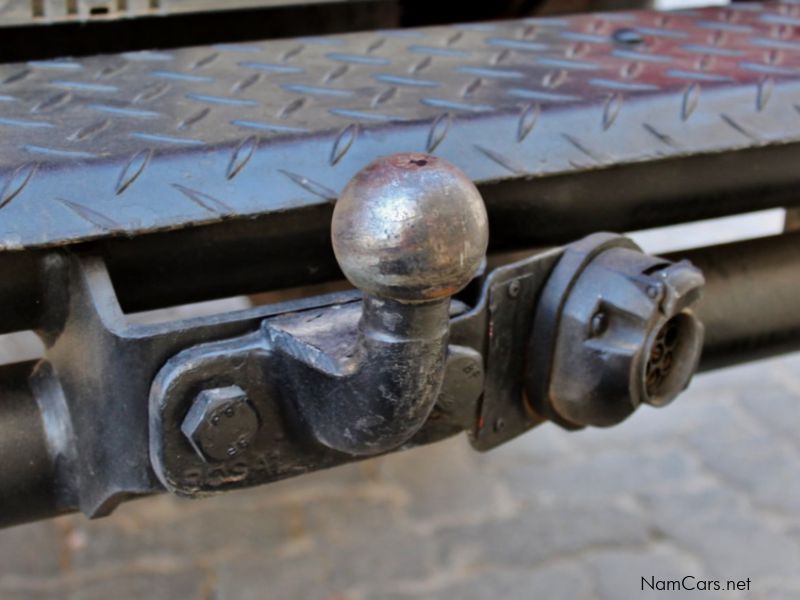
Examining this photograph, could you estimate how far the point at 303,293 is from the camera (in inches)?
69.4

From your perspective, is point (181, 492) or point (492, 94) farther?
point (492, 94)

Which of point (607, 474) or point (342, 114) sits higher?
point (342, 114)

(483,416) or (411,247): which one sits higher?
(411,247)

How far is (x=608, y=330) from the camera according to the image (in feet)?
3.16

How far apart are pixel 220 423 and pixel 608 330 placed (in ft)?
1.17

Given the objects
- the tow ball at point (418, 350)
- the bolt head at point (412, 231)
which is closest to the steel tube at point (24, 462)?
the tow ball at point (418, 350)

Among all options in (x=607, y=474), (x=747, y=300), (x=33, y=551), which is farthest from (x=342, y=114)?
(x=607, y=474)

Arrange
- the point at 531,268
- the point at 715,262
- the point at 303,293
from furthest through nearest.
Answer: the point at 303,293 < the point at 715,262 < the point at 531,268

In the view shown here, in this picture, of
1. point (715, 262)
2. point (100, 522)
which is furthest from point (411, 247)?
point (100, 522)

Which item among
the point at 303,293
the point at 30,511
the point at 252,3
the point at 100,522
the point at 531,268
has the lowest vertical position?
the point at 100,522

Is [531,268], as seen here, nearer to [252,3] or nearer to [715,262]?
→ [715,262]

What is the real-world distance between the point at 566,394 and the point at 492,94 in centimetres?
30

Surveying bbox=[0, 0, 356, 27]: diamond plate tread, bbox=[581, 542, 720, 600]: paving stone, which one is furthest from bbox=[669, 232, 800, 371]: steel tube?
bbox=[581, 542, 720, 600]: paving stone

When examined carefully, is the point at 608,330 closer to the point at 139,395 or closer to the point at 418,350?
the point at 418,350
